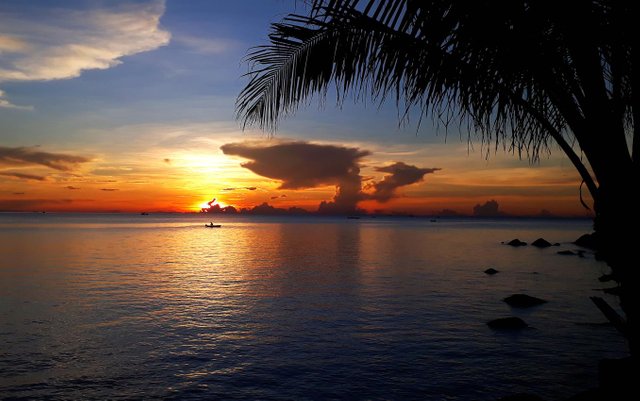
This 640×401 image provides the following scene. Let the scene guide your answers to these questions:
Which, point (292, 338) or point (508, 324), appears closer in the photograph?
point (292, 338)

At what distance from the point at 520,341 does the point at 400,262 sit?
83.7 feet

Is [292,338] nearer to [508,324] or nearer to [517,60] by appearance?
[508,324]

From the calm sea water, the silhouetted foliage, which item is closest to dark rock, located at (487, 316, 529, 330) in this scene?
the calm sea water

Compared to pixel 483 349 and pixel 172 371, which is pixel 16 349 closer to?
pixel 172 371

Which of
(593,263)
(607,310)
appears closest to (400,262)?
(593,263)

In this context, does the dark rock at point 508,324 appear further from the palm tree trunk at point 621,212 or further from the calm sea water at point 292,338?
the palm tree trunk at point 621,212

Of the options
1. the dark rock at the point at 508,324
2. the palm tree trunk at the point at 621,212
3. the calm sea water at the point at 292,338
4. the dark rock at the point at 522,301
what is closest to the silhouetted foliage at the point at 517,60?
the palm tree trunk at the point at 621,212

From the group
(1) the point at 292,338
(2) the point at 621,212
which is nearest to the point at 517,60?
(2) the point at 621,212

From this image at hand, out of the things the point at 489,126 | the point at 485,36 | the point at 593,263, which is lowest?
the point at 593,263

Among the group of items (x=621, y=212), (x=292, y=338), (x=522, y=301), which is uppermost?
(x=621, y=212)

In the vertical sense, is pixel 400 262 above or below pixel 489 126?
below

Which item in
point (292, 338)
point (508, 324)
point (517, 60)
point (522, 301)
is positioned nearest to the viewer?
point (517, 60)

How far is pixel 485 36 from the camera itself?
12.1 ft

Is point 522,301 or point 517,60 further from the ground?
point 517,60
